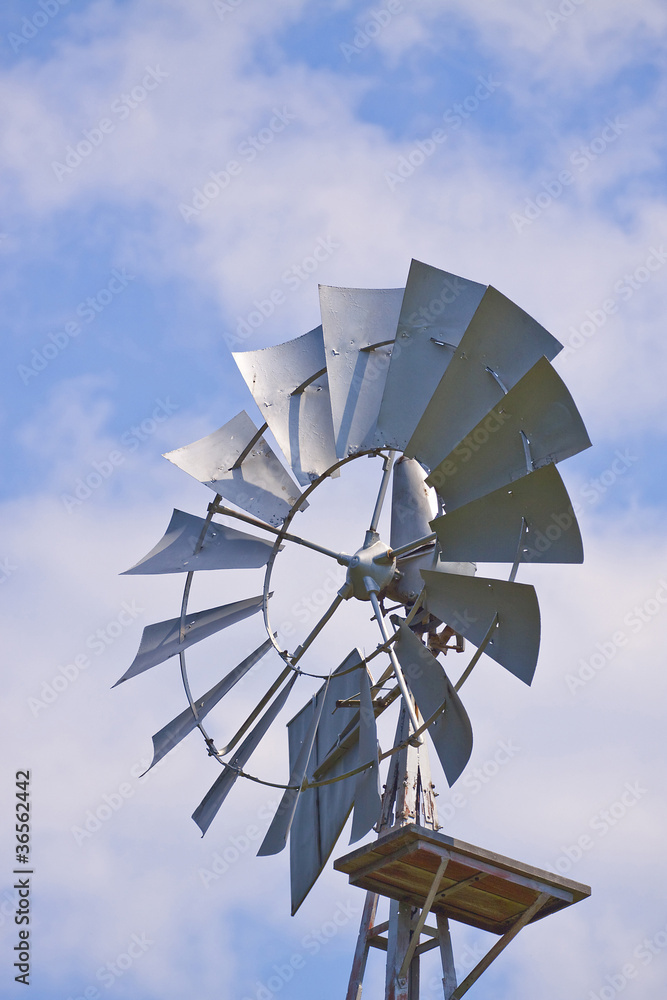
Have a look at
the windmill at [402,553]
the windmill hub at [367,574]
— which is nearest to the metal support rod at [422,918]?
the windmill at [402,553]

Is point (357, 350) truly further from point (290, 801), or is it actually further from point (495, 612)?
point (290, 801)

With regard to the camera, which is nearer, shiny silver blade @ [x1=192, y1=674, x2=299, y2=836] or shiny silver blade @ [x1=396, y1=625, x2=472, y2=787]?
shiny silver blade @ [x1=396, y1=625, x2=472, y2=787]

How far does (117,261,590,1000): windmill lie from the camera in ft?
31.6

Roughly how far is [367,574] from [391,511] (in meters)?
1.07

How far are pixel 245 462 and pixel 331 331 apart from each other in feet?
4.27

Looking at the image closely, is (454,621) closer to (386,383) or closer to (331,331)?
(386,383)

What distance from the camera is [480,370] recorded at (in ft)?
33.6

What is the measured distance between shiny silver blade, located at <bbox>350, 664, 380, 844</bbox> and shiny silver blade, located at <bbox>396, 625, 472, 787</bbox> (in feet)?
1.16

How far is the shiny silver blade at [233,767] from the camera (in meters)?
10.6

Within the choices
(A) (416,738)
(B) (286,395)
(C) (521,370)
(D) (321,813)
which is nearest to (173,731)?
(D) (321,813)

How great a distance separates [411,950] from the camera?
10.0 m

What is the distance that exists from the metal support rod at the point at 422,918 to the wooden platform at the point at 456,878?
6cm

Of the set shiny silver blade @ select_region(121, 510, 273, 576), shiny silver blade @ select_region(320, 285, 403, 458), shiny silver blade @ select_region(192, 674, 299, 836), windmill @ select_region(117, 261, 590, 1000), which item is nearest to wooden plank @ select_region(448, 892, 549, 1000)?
windmill @ select_region(117, 261, 590, 1000)

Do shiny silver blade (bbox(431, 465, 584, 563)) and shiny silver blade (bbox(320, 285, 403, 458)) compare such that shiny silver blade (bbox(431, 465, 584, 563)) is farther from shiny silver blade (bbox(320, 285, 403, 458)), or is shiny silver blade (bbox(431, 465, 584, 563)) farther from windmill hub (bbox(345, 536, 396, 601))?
shiny silver blade (bbox(320, 285, 403, 458))
